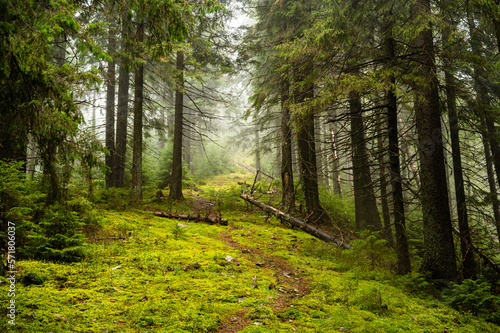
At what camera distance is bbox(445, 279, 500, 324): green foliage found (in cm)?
405

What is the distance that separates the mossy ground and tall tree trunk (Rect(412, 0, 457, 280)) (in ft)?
2.94

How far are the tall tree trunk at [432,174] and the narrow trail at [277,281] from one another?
2.77 metres

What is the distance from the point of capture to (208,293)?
3.73 m

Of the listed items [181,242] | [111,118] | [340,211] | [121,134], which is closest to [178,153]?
[121,134]

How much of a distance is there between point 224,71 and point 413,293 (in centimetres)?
1047

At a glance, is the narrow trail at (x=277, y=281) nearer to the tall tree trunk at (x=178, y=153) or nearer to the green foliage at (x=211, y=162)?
the tall tree trunk at (x=178, y=153)

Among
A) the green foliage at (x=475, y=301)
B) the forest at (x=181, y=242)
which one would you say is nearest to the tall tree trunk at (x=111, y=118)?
the forest at (x=181, y=242)

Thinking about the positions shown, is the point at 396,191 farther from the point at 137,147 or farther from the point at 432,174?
the point at 137,147

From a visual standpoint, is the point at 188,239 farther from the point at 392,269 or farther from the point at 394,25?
the point at 394,25

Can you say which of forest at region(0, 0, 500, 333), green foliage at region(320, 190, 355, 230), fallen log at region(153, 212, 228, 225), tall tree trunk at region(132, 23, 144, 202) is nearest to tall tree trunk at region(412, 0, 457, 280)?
forest at region(0, 0, 500, 333)

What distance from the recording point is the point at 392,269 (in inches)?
245

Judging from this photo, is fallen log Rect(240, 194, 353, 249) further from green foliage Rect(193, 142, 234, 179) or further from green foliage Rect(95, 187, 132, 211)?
green foliage Rect(193, 142, 234, 179)

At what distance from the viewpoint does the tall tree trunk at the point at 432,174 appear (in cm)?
525

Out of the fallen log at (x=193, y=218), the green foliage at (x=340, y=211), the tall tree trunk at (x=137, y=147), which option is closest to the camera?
the fallen log at (x=193, y=218)
